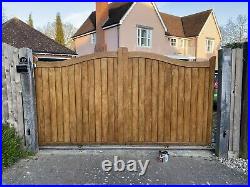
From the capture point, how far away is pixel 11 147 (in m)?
3.95

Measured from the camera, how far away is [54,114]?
14.7 feet

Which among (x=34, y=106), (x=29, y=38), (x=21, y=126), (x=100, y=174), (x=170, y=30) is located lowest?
(x=100, y=174)

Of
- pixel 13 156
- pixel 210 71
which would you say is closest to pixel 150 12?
pixel 210 71

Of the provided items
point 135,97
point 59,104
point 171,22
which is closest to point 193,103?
point 135,97

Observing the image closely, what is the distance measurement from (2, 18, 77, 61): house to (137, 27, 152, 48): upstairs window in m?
5.84

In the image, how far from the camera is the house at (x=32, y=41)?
1316cm

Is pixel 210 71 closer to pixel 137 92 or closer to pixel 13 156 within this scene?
pixel 137 92

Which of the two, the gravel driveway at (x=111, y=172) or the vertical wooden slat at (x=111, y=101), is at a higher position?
the vertical wooden slat at (x=111, y=101)

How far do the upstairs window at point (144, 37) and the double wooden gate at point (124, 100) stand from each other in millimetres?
13784

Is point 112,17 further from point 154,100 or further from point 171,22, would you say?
point 154,100

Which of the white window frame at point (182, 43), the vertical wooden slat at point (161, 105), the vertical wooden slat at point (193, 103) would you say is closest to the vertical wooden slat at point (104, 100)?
the vertical wooden slat at point (161, 105)

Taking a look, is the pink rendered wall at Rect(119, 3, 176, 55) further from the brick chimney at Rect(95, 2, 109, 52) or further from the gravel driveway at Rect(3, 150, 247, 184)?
the gravel driveway at Rect(3, 150, 247, 184)

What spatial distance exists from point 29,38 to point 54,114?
37.0ft

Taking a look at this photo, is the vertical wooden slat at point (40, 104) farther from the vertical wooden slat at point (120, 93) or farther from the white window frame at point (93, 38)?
the white window frame at point (93, 38)
